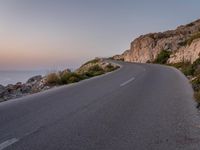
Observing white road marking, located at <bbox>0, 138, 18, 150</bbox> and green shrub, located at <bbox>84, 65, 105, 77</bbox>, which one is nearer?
white road marking, located at <bbox>0, 138, 18, 150</bbox>

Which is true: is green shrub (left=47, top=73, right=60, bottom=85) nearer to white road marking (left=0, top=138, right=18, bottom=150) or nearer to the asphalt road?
the asphalt road

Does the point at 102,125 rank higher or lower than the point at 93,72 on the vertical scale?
lower

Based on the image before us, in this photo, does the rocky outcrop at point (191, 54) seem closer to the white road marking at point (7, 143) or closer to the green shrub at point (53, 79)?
the green shrub at point (53, 79)

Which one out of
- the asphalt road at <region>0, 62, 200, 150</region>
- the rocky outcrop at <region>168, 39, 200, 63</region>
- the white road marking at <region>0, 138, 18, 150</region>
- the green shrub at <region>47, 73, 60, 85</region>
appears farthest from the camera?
the rocky outcrop at <region>168, 39, 200, 63</region>

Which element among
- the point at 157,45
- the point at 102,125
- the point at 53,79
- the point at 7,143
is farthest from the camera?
the point at 157,45

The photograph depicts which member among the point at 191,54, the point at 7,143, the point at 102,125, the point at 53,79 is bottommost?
the point at 102,125

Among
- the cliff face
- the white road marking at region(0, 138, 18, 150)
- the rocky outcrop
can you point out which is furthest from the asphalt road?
the cliff face

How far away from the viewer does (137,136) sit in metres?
6.53

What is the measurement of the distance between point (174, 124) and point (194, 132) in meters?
0.75

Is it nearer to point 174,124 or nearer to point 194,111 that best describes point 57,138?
point 174,124

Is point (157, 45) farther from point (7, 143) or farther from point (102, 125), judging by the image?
point (7, 143)

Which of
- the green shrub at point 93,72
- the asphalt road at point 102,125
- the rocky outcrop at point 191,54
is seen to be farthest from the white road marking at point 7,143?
the rocky outcrop at point 191,54

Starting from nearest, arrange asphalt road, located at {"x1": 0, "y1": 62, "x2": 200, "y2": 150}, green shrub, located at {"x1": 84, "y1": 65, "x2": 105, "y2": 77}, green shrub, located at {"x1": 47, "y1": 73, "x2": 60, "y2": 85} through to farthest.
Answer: asphalt road, located at {"x1": 0, "y1": 62, "x2": 200, "y2": 150} < green shrub, located at {"x1": 47, "y1": 73, "x2": 60, "y2": 85} < green shrub, located at {"x1": 84, "y1": 65, "x2": 105, "y2": 77}

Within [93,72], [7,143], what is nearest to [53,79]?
[93,72]
